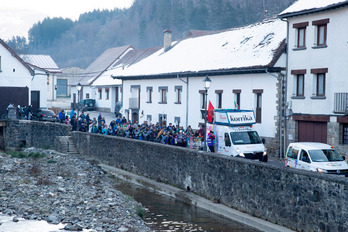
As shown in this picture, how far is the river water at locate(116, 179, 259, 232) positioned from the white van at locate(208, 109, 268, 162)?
484 centimetres

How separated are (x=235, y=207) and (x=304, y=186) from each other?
4.39 meters

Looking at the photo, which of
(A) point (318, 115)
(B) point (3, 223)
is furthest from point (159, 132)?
(B) point (3, 223)

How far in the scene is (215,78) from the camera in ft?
129

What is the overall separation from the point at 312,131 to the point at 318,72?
3.58 metres

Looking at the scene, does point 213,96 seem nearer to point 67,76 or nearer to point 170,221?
point 170,221

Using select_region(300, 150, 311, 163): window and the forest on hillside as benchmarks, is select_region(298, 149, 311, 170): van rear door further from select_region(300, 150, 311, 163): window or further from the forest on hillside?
the forest on hillside

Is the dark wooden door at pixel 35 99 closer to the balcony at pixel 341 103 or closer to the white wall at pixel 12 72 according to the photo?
the white wall at pixel 12 72

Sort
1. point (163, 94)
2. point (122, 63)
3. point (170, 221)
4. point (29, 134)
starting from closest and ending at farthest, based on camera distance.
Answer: point (170, 221), point (163, 94), point (29, 134), point (122, 63)

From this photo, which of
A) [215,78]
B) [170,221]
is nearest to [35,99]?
[215,78]

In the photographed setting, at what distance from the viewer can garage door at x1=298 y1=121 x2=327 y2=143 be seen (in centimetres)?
3167

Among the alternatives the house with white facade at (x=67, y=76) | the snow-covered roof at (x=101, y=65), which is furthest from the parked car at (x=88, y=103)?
the house with white facade at (x=67, y=76)

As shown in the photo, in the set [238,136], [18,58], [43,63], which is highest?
[43,63]

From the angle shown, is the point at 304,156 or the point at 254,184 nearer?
the point at 254,184

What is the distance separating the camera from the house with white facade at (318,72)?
30.1 metres
